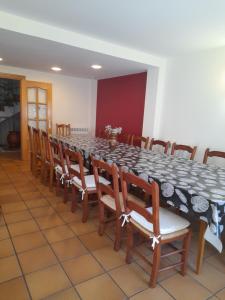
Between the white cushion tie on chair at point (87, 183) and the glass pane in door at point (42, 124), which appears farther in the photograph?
the glass pane in door at point (42, 124)

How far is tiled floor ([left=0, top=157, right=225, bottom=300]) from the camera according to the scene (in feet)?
4.93

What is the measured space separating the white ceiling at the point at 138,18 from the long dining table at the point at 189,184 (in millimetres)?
1498

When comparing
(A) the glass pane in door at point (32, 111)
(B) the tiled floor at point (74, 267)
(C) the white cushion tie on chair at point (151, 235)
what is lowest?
(B) the tiled floor at point (74, 267)

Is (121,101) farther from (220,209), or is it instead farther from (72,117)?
(220,209)

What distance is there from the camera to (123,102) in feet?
15.8

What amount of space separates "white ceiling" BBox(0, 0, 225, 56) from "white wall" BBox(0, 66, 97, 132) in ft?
8.81

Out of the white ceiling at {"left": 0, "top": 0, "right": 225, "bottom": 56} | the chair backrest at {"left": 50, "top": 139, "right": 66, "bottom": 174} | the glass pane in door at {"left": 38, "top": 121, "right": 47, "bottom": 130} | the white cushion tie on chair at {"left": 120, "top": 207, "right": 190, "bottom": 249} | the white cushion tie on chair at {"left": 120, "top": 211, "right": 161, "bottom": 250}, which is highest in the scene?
the white ceiling at {"left": 0, "top": 0, "right": 225, "bottom": 56}

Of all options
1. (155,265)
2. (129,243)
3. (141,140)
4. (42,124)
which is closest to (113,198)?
(129,243)

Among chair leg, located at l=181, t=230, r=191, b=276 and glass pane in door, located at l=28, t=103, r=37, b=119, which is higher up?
glass pane in door, located at l=28, t=103, r=37, b=119

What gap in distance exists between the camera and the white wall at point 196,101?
304 centimetres

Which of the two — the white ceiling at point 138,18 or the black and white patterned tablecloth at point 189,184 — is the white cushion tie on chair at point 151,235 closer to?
the black and white patterned tablecloth at point 189,184

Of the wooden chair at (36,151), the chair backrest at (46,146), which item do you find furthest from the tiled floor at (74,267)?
the wooden chair at (36,151)

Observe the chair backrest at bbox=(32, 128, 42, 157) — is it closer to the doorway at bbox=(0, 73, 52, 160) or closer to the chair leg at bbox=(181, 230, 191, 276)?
the doorway at bbox=(0, 73, 52, 160)

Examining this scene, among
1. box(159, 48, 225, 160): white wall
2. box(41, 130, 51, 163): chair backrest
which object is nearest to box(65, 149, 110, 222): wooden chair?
box(41, 130, 51, 163): chair backrest
